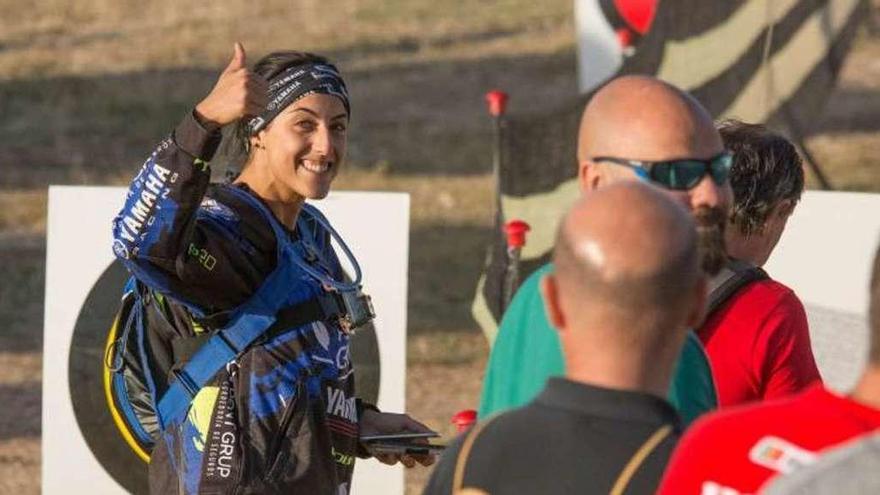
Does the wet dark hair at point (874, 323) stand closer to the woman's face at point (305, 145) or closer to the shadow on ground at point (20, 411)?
the woman's face at point (305, 145)

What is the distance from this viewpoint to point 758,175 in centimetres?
367

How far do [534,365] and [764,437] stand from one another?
2.53 ft

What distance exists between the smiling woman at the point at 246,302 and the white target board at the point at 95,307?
1546mm

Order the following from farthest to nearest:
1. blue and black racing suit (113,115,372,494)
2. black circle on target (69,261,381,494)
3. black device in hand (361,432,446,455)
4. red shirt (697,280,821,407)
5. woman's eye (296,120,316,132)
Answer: black circle on target (69,261,381,494) → black device in hand (361,432,446,455) → woman's eye (296,120,316,132) → blue and black racing suit (113,115,372,494) → red shirt (697,280,821,407)

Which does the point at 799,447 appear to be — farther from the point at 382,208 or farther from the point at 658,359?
the point at 382,208

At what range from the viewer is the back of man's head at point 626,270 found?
8.11 ft

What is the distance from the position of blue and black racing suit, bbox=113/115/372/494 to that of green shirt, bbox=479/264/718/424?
Result: 1.06m

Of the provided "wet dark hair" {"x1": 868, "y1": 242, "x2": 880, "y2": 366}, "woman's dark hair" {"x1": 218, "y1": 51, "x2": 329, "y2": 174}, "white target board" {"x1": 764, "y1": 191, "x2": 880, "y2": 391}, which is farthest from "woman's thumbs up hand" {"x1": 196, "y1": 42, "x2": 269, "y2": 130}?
"white target board" {"x1": 764, "y1": 191, "x2": 880, "y2": 391}

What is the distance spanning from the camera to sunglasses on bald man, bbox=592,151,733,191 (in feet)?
10.5

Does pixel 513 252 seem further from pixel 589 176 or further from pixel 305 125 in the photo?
pixel 589 176

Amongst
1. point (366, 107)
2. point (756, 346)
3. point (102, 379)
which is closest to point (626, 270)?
point (756, 346)

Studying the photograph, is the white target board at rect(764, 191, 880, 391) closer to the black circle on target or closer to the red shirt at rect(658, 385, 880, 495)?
the black circle on target

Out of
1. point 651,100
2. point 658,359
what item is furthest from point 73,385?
point 658,359

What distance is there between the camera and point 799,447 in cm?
217
